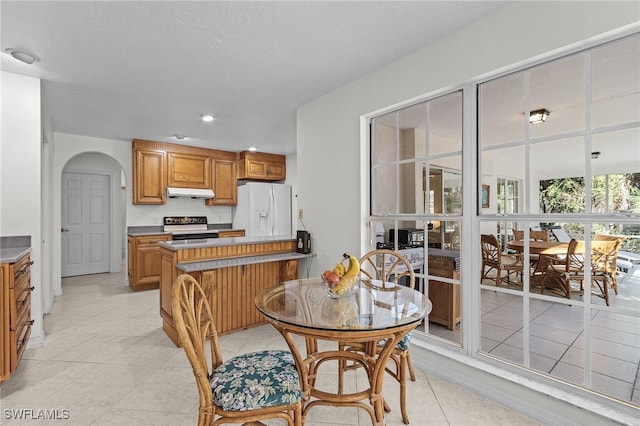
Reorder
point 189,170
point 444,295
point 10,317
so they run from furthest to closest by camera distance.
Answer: point 189,170, point 444,295, point 10,317

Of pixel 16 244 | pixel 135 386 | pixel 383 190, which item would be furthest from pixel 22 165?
pixel 383 190

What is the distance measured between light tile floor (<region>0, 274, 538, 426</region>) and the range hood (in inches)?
93.0

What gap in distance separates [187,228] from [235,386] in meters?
4.78

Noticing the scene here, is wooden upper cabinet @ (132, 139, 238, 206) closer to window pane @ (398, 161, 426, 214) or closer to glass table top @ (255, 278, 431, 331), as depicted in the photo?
window pane @ (398, 161, 426, 214)

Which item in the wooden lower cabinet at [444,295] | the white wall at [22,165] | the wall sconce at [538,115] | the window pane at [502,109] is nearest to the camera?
the wall sconce at [538,115]

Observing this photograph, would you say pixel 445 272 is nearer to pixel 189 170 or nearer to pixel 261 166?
pixel 261 166

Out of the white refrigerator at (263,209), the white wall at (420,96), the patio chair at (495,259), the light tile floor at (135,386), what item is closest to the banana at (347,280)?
the light tile floor at (135,386)

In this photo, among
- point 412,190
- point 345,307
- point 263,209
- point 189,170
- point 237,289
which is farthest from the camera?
point 263,209

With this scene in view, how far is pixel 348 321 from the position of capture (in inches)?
56.3

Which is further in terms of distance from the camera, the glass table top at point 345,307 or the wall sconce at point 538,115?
the wall sconce at point 538,115

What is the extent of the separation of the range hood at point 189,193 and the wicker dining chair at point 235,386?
13.6 feet

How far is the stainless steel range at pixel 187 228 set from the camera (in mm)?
5367

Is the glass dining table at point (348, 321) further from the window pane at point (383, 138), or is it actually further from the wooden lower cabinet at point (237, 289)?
the window pane at point (383, 138)

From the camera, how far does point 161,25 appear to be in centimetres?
204
